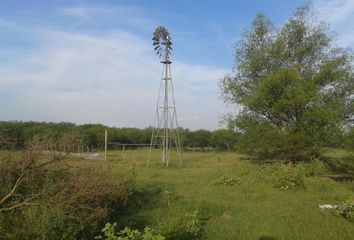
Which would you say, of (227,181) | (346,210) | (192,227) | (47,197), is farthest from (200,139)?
(47,197)

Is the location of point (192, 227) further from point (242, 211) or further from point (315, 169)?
point (315, 169)

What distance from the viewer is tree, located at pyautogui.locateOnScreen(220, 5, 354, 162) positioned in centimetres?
2133

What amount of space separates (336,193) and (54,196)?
9945 millimetres

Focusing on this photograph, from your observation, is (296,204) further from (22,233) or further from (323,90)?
(323,90)

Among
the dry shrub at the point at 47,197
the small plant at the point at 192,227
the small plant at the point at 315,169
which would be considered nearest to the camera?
the dry shrub at the point at 47,197

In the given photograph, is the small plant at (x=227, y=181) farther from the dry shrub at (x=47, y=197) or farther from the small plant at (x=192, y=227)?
the dry shrub at (x=47, y=197)

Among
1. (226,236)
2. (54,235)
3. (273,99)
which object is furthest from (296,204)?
(273,99)

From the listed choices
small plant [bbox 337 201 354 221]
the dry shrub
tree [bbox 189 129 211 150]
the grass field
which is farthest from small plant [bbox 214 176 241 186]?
tree [bbox 189 129 211 150]

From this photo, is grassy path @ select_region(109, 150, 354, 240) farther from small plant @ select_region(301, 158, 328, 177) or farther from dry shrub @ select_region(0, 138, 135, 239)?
small plant @ select_region(301, 158, 328, 177)

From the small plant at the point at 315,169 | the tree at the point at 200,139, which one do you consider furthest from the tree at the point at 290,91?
the tree at the point at 200,139

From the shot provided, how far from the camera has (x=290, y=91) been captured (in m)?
21.3

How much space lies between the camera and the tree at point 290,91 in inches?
840

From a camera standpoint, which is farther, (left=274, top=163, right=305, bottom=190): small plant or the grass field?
(left=274, top=163, right=305, bottom=190): small plant

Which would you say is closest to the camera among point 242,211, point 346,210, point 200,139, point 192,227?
point 192,227
